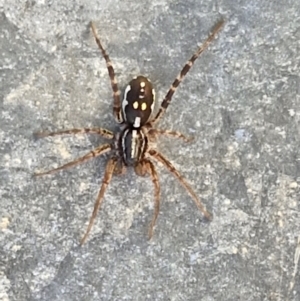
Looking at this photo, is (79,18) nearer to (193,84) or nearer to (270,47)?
(193,84)

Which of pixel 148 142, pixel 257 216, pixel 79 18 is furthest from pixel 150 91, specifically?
pixel 257 216

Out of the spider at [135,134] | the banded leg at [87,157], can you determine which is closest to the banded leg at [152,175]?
the spider at [135,134]

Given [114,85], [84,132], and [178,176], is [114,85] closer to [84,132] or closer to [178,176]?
[84,132]

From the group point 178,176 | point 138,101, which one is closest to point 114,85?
point 138,101

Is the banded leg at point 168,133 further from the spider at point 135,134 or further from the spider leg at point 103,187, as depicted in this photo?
the spider leg at point 103,187

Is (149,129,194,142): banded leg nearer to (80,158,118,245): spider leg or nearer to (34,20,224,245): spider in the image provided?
(34,20,224,245): spider

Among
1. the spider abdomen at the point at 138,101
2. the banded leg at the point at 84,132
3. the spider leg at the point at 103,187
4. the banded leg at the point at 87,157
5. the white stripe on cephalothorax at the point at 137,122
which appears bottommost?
the spider leg at the point at 103,187
